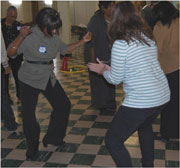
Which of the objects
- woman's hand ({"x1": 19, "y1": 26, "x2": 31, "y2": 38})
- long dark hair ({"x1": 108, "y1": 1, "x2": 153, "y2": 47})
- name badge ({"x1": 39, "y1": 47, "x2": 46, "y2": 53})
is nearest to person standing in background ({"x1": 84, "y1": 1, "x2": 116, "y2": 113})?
name badge ({"x1": 39, "y1": 47, "x2": 46, "y2": 53})

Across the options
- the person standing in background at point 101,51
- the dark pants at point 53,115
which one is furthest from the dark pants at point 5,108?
the person standing in background at point 101,51

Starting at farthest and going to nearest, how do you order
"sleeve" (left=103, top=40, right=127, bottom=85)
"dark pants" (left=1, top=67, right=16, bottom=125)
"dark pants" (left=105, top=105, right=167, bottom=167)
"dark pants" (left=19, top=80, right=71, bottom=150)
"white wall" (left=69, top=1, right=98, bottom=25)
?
1. "white wall" (left=69, top=1, right=98, bottom=25)
2. "dark pants" (left=1, top=67, right=16, bottom=125)
3. "dark pants" (left=19, top=80, right=71, bottom=150)
4. "dark pants" (left=105, top=105, right=167, bottom=167)
5. "sleeve" (left=103, top=40, right=127, bottom=85)

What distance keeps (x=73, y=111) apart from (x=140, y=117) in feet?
8.64

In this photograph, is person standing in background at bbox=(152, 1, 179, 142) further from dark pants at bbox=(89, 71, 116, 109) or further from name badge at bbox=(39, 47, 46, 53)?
dark pants at bbox=(89, 71, 116, 109)

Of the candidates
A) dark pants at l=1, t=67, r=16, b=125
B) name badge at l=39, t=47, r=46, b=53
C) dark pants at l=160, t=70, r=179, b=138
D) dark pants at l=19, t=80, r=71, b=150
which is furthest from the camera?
dark pants at l=1, t=67, r=16, b=125

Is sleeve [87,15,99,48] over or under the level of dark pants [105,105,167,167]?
over

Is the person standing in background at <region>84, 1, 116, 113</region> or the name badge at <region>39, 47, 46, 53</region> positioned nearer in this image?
the name badge at <region>39, 47, 46, 53</region>

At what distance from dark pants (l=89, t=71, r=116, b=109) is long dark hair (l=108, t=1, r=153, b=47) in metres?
2.44

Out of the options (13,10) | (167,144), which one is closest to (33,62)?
(167,144)

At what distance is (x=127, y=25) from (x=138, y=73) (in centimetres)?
36

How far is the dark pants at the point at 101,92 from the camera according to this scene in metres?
A: 4.75

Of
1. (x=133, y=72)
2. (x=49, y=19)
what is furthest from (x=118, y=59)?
(x=49, y=19)

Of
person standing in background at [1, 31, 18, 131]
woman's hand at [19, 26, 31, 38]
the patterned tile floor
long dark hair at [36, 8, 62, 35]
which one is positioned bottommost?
the patterned tile floor

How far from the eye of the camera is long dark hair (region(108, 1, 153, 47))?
227 cm
